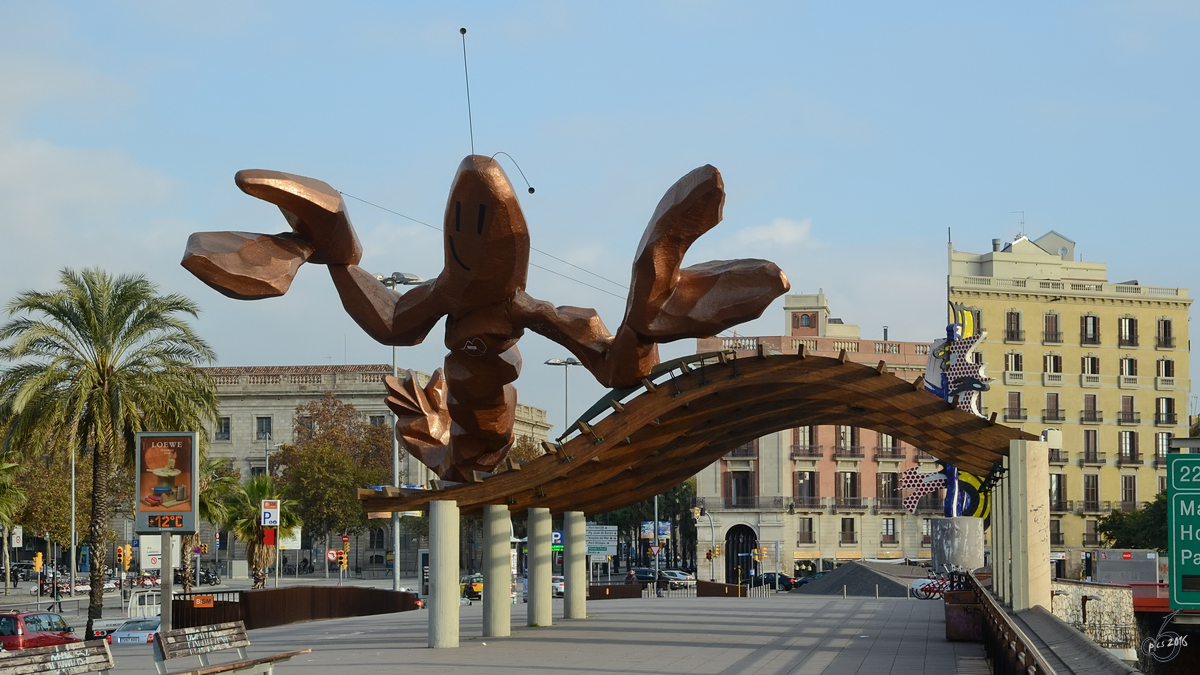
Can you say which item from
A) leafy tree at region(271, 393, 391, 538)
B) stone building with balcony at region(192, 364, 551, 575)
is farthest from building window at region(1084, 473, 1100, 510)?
stone building with balcony at region(192, 364, 551, 575)

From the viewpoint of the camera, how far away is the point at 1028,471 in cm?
1841

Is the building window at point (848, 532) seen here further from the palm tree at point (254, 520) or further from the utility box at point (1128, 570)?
the palm tree at point (254, 520)

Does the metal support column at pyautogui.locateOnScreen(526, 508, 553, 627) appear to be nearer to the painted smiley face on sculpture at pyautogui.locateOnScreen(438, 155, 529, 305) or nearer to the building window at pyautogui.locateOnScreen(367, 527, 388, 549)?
the painted smiley face on sculpture at pyautogui.locateOnScreen(438, 155, 529, 305)

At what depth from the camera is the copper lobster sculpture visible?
61.6ft

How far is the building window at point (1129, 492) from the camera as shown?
7638 cm

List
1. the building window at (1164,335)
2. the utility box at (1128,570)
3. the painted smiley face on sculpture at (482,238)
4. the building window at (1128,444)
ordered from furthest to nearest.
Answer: the building window at (1164,335), the building window at (1128,444), the utility box at (1128,570), the painted smiley face on sculpture at (482,238)

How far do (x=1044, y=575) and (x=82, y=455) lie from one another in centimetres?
2405

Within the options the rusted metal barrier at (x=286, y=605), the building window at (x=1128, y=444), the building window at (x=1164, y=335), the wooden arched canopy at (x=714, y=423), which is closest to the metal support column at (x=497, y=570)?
the wooden arched canopy at (x=714, y=423)

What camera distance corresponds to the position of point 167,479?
1794cm

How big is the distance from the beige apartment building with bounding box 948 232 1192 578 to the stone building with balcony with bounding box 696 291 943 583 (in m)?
4.90

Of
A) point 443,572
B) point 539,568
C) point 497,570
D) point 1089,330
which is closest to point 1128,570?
point 539,568

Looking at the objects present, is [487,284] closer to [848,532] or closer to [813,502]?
[813,502]

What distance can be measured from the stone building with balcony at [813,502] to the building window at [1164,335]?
13.2 m

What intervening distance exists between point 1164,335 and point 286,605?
60.1 m
